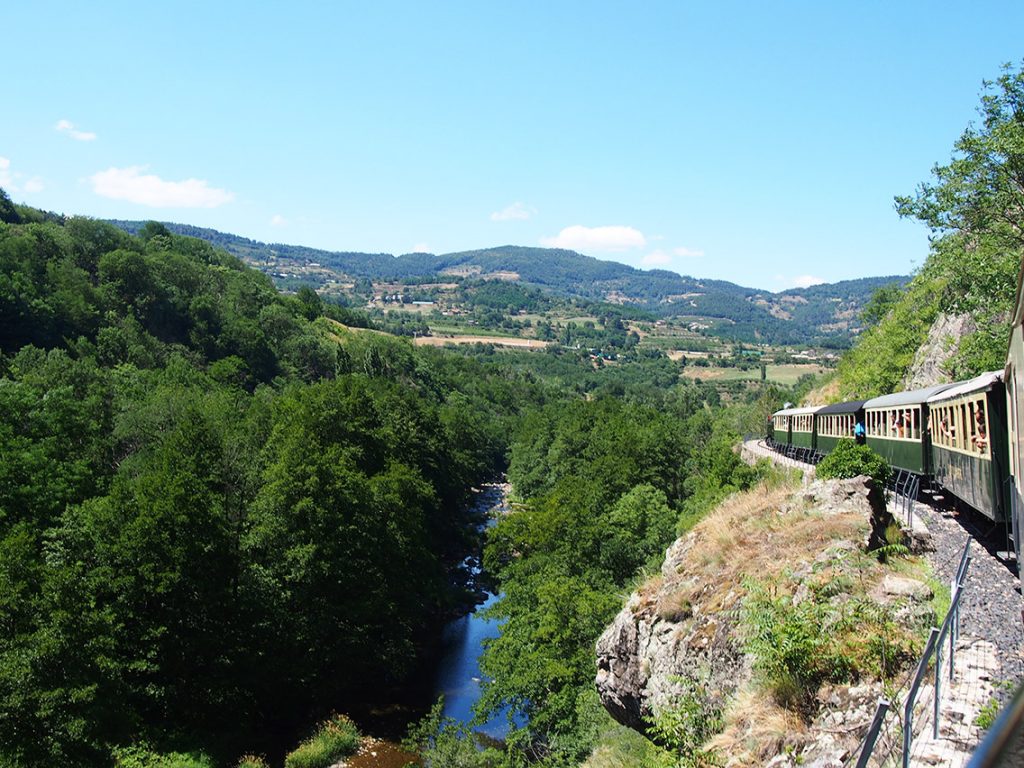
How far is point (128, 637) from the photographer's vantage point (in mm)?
26609

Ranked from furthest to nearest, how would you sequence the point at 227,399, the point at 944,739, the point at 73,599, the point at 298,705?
the point at 227,399, the point at 298,705, the point at 73,599, the point at 944,739

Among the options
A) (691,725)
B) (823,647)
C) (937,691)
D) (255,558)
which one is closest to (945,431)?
A: (823,647)

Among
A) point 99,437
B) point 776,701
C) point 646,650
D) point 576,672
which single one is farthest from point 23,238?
point 776,701

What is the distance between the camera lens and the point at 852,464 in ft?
69.6

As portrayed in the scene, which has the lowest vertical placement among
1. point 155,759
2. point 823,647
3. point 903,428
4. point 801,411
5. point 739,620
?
point 155,759

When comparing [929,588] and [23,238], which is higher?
[23,238]

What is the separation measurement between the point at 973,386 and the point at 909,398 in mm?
7614

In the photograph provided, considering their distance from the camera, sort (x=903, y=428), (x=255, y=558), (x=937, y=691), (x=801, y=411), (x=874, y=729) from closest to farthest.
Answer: (x=874, y=729) → (x=937, y=691) → (x=903, y=428) → (x=255, y=558) → (x=801, y=411)

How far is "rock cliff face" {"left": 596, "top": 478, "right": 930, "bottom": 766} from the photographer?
10.4 meters

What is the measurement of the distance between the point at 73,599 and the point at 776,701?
856 inches

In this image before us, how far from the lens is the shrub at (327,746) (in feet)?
91.9

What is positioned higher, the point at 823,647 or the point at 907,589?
the point at 907,589

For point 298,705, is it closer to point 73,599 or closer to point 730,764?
point 73,599

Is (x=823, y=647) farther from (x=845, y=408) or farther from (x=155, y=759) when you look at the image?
(x=155, y=759)
